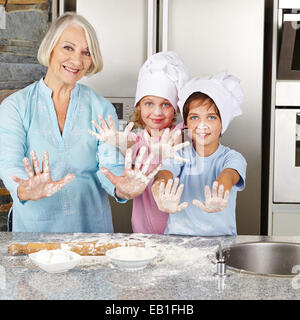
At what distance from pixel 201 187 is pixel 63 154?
62 centimetres


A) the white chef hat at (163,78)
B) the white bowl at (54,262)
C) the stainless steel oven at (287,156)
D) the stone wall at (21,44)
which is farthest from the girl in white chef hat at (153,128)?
the white bowl at (54,262)

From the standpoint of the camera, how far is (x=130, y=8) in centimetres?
239

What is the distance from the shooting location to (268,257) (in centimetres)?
164

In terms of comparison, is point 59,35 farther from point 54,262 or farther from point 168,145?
point 54,262

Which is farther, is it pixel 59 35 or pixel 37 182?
pixel 59 35

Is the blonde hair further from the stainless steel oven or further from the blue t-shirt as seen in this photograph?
the stainless steel oven

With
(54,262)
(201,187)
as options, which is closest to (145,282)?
(54,262)

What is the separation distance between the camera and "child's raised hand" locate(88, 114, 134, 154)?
7.00ft

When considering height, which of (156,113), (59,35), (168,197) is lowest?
(168,197)

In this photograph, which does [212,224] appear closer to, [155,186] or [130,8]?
[155,186]

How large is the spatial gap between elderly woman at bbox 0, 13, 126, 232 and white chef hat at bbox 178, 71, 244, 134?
395 mm

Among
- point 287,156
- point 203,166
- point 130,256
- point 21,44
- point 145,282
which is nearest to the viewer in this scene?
point 145,282

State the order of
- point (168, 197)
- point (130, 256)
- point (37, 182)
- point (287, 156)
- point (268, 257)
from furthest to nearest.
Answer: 1. point (287, 156)
2. point (168, 197)
3. point (37, 182)
4. point (268, 257)
5. point (130, 256)

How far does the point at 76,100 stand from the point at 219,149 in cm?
67
